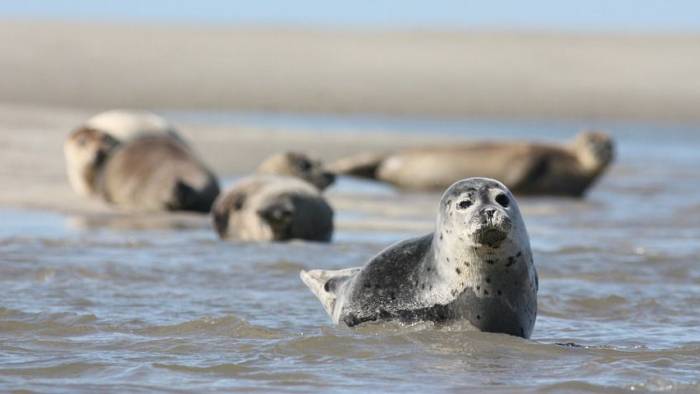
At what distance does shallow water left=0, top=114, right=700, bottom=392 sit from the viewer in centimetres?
474

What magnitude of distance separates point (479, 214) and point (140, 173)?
599 centimetres

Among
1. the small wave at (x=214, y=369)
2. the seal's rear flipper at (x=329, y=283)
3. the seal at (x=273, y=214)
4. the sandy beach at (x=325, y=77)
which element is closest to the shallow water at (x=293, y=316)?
the small wave at (x=214, y=369)

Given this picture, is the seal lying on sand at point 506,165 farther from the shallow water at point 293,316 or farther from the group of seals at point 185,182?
the group of seals at point 185,182

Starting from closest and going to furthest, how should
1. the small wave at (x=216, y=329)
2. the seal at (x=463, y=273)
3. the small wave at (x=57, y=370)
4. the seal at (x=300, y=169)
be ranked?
the small wave at (x=57, y=370) < the seal at (x=463, y=273) < the small wave at (x=216, y=329) < the seal at (x=300, y=169)

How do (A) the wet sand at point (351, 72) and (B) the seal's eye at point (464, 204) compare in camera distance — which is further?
(A) the wet sand at point (351, 72)

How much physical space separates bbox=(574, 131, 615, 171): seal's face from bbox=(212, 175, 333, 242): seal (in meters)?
4.16

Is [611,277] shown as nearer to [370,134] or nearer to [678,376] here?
[678,376]

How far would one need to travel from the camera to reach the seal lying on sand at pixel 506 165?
40.3 feet

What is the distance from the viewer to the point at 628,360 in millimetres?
5035

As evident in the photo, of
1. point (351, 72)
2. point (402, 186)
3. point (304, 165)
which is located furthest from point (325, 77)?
point (304, 165)

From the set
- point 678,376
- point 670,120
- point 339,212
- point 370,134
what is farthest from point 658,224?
point 670,120

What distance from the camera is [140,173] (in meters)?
10.5

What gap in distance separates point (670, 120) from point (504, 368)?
20.9 m

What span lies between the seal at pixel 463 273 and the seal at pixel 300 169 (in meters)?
4.46
